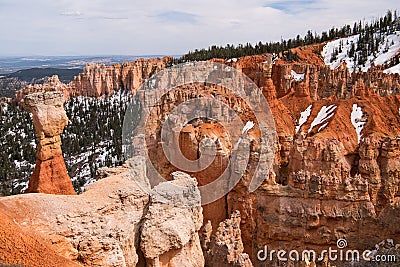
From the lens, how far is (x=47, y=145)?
1468cm

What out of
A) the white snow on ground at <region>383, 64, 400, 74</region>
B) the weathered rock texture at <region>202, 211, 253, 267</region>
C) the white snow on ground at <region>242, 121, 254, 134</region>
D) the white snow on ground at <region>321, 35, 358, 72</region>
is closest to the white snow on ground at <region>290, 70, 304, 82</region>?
the white snow on ground at <region>242, 121, 254, 134</region>

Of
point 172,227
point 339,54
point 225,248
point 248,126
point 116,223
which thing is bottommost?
point 225,248

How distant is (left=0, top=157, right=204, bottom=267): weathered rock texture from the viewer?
279 inches

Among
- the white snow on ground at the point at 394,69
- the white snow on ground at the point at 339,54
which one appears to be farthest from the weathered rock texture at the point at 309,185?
the white snow on ground at the point at 339,54

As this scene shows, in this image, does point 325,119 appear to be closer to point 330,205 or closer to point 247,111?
point 247,111

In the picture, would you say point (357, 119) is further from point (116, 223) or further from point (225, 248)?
point (116, 223)

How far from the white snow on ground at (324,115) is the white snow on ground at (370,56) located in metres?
41.2

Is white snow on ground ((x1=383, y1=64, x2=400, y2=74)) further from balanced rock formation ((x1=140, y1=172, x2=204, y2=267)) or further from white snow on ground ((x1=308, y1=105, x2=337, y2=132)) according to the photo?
balanced rock formation ((x1=140, y1=172, x2=204, y2=267))

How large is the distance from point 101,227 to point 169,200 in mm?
1723

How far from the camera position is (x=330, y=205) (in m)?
16.7

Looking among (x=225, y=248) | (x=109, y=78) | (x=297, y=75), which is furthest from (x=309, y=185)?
(x=109, y=78)

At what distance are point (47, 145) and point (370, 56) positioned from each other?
75.2 metres

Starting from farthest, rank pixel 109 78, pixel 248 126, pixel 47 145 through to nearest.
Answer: pixel 109 78 < pixel 248 126 < pixel 47 145

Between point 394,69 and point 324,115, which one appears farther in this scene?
point 394,69
